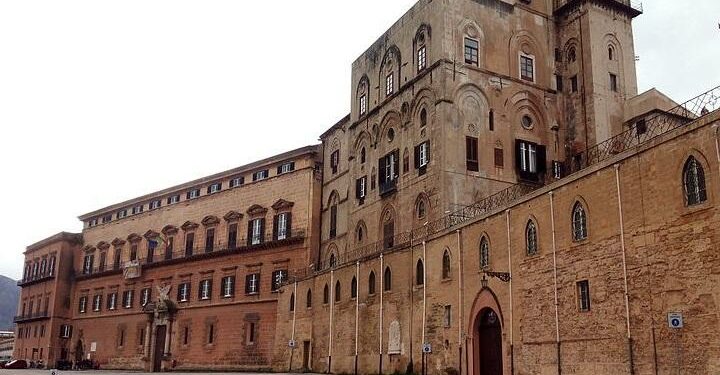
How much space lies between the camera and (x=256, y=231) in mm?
53031

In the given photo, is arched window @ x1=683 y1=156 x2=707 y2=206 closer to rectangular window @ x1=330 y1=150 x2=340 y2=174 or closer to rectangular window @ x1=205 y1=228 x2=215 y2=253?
rectangular window @ x1=330 y1=150 x2=340 y2=174

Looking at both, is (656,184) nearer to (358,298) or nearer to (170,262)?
(358,298)

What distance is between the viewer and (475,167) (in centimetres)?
3500

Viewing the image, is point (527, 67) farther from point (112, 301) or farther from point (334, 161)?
point (112, 301)

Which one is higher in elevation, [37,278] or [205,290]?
[37,278]

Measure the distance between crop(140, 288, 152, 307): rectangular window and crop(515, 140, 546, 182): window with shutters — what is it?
37.7 m

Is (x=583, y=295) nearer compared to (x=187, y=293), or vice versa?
(x=583, y=295)

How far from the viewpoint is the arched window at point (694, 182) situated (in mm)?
17219

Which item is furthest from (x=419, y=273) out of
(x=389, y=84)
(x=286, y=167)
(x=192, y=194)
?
(x=192, y=194)

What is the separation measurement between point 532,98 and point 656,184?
19641 millimetres

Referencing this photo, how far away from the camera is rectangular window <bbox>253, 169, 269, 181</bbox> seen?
5328cm

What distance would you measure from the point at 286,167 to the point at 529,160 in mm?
20716

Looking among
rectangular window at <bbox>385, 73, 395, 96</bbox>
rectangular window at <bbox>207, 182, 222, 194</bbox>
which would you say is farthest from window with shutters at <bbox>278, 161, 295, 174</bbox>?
rectangular window at <bbox>385, 73, 395, 96</bbox>

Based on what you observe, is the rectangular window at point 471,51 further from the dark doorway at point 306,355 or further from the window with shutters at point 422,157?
the dark doorway at point 306,355
